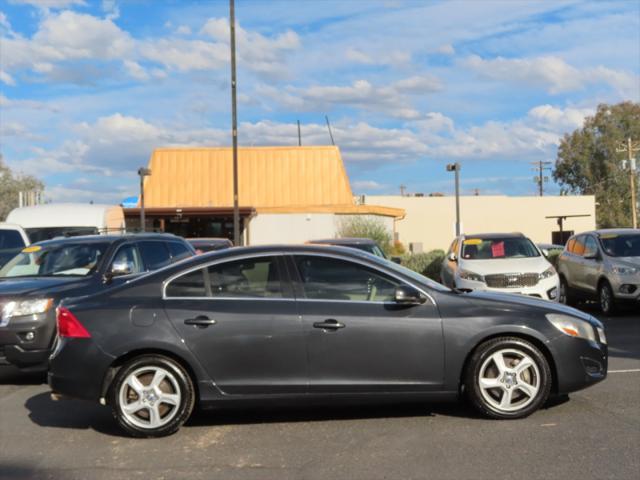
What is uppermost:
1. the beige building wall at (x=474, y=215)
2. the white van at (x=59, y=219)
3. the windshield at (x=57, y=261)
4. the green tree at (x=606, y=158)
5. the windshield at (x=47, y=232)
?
the green tree at (x=606, y=158)

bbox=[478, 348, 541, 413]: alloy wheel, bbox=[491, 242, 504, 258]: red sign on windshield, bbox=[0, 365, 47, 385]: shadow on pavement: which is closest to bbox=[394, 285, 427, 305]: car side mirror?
bbox=[478, 348, 541, 413]: alloy wheel

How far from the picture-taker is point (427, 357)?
21.2 ft

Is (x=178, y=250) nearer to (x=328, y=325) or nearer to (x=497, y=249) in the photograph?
(x=328, y=325)

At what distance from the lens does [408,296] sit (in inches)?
255

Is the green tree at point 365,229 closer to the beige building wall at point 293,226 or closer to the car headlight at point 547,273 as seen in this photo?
the beige building wall at point 293,226

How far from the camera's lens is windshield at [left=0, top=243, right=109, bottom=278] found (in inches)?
394

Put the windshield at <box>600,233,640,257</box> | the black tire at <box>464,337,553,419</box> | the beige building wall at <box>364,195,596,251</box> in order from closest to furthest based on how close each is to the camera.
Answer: the black tire at <box>464,337,553,419</box>
the windshield at <box>600,233,640,257</box>
the beige building wall at <box>364,195,596,251</box>

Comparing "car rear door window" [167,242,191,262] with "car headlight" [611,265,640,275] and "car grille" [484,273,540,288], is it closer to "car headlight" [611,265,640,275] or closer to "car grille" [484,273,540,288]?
"car grille" [484,273,540,288]

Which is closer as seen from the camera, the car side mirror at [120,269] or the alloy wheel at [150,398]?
the alloy wheel at [150,398]

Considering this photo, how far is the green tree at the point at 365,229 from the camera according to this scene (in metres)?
35.5

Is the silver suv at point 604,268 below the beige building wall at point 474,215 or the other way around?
below

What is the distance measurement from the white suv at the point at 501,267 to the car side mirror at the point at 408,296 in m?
7.13

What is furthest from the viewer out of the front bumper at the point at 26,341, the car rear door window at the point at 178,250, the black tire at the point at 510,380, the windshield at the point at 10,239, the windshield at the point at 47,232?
the windshield at the point at 47,232

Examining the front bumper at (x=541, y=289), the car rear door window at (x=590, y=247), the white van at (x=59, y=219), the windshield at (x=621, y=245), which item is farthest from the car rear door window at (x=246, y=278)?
the white van at (x=59, y=219)
